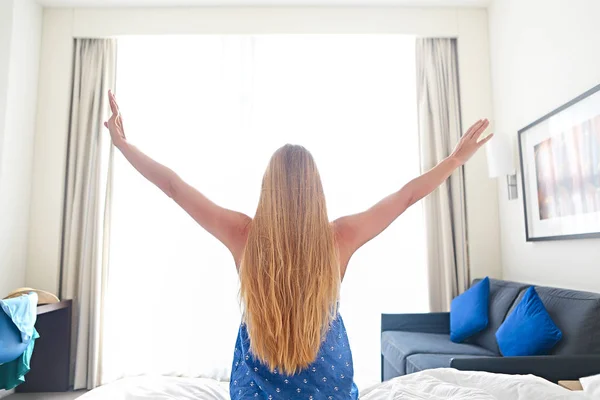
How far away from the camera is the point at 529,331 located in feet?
8.18

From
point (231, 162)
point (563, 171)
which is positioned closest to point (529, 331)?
point (563, 171)

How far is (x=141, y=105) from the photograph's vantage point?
14.3ft

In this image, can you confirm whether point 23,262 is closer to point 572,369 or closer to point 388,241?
point 388,241

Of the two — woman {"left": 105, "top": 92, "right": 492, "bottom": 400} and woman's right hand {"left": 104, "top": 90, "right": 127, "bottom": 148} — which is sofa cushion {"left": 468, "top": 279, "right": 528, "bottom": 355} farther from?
woman's right hand {"left": 104, "top": 90, "right": 127, "bottom": 148}

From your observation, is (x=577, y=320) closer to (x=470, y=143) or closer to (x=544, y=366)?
(x=544, y=366)

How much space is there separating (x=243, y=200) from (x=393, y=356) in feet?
6.05

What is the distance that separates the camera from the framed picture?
2660 mm

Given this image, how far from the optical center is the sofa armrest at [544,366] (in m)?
2.09

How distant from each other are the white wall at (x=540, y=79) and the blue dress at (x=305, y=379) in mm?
2011

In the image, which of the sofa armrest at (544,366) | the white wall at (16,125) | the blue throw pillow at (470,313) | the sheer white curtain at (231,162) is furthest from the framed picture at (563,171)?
the white wall at (16,125)

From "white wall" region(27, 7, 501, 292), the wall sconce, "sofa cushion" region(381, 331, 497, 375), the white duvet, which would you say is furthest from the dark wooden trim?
the wall sconce

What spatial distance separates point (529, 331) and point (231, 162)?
2729 millimetres

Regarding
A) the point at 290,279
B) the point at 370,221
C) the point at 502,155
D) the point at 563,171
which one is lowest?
the point at 290,279

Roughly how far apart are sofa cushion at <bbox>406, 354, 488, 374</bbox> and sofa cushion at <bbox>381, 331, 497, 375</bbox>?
83 millimetres
